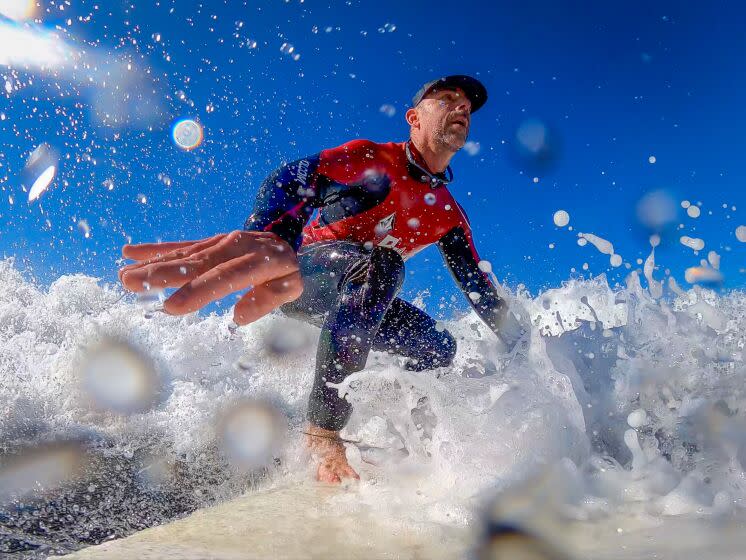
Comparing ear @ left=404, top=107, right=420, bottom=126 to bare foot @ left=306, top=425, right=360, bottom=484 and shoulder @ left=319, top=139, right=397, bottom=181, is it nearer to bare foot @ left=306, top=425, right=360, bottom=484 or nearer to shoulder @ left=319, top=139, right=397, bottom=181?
shoulder @ left=319, top=139, right=397, bottom=181

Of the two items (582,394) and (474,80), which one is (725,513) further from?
(474,80)

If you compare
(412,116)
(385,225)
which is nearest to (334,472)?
(385,225)

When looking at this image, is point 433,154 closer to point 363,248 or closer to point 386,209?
point 386,209

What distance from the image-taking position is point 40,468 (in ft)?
7.32

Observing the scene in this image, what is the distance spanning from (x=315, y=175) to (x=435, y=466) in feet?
5.00

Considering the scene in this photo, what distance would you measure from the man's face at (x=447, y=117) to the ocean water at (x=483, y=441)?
1.10m

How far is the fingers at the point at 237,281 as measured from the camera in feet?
4.58

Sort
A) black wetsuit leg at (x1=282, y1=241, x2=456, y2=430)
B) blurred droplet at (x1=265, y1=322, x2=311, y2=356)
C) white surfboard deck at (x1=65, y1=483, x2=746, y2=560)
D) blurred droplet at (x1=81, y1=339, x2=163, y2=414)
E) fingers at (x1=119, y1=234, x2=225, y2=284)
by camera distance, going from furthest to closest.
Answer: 1. blurred droplet at (x1=265, y1=322, x2=311, y2=356)
2. blurred droplet at (x1=81, y1=339, x2=163, y2=414)
3. black wetsuit leg at (x1=282, y1=241, x2=456, y2=430)
4. fingers at (x1=119, y1=234, x2=225, y2=284)
5. white surfboard deck at (x1=65, y1=483, x2=746, y2=560)

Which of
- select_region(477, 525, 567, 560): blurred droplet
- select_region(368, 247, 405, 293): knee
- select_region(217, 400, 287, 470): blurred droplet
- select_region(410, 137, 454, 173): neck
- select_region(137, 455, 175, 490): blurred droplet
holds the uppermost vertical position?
select_region(410, 137, 454, 173): neck

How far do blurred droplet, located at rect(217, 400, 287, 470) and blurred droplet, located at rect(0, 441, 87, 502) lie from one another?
706 mm

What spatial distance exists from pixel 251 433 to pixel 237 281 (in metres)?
1.87

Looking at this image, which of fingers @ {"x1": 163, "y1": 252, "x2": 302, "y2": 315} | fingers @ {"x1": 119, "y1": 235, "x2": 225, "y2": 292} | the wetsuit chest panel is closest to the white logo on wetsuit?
the wetsuit chest panel

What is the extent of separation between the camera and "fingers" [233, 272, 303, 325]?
1.63m

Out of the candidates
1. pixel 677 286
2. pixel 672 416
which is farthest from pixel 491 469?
pixel 677 286
